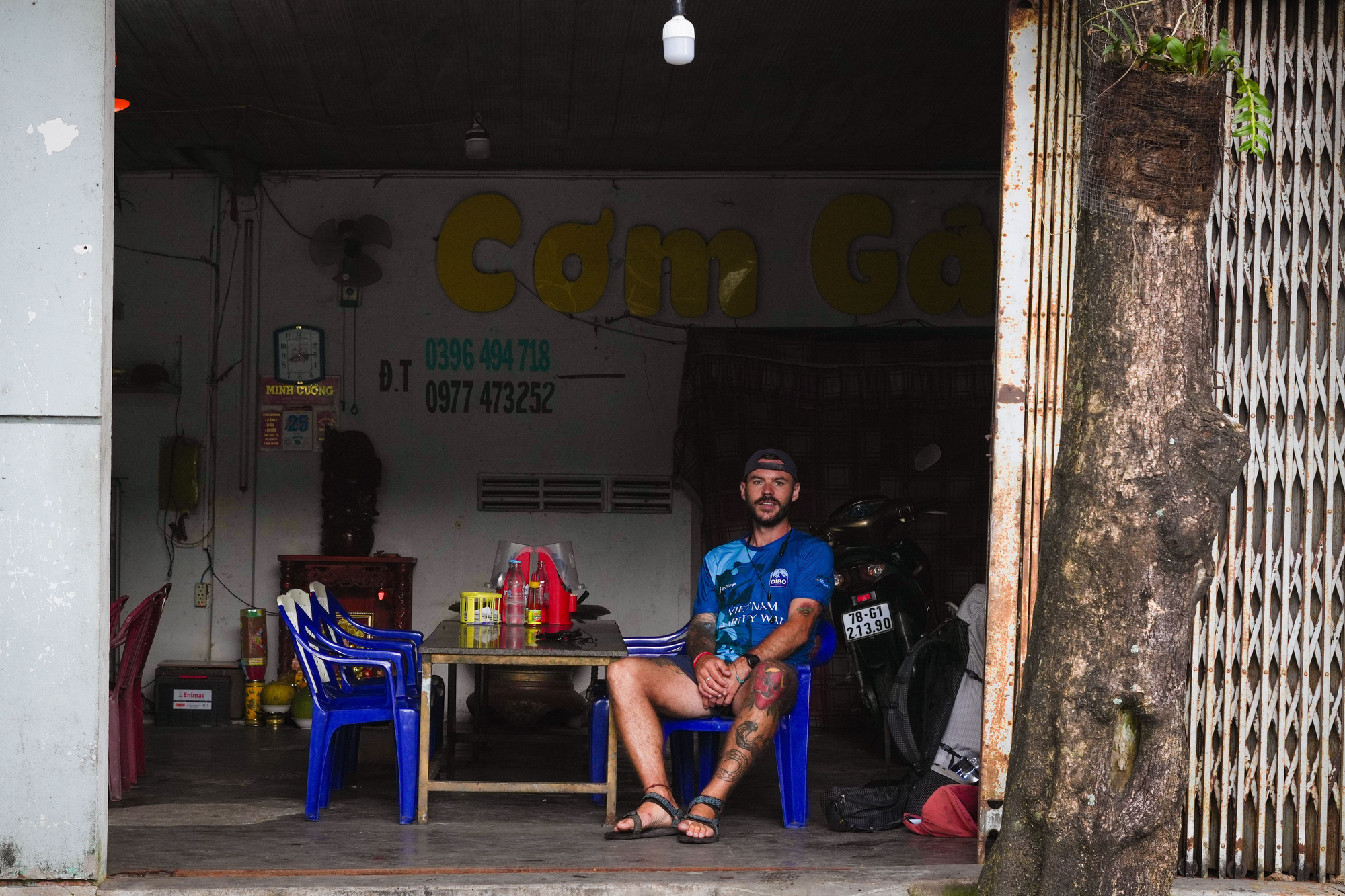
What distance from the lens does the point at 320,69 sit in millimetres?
5848

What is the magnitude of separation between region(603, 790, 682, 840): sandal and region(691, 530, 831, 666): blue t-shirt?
23.6 inches

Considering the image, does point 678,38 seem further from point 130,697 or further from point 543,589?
point 130,697

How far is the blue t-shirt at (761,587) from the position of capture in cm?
469

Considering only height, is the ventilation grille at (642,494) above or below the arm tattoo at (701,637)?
above

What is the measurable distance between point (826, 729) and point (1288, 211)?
161 inches

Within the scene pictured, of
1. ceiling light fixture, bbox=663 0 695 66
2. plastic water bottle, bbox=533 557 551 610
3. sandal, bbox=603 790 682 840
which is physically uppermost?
ceiling light fixture, bbox=663 0 695 66

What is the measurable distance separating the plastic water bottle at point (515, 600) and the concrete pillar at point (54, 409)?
1.72 metres

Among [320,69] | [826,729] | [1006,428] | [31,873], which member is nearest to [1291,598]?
[1006,428]

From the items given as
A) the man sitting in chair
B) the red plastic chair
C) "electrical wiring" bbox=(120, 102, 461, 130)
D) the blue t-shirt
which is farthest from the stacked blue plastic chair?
"electrical wiring" bbox=(120, 102, 461, 130)

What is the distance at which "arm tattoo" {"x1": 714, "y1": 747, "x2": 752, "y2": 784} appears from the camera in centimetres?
435

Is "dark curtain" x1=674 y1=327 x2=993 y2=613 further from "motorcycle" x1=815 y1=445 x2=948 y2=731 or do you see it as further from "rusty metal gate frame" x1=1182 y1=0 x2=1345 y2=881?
"rusty metal gate frame" x1=1182 y1=0 x2=1345 y2=881

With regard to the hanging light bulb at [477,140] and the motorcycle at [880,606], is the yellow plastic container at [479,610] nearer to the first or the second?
the motorcycle at [880,606]

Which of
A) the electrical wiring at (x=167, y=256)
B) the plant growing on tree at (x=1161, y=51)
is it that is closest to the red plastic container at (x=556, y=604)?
the plant growing on tree at (x=1161, y=51)

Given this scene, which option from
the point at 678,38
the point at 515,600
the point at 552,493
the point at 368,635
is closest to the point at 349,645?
the point at 368,635
